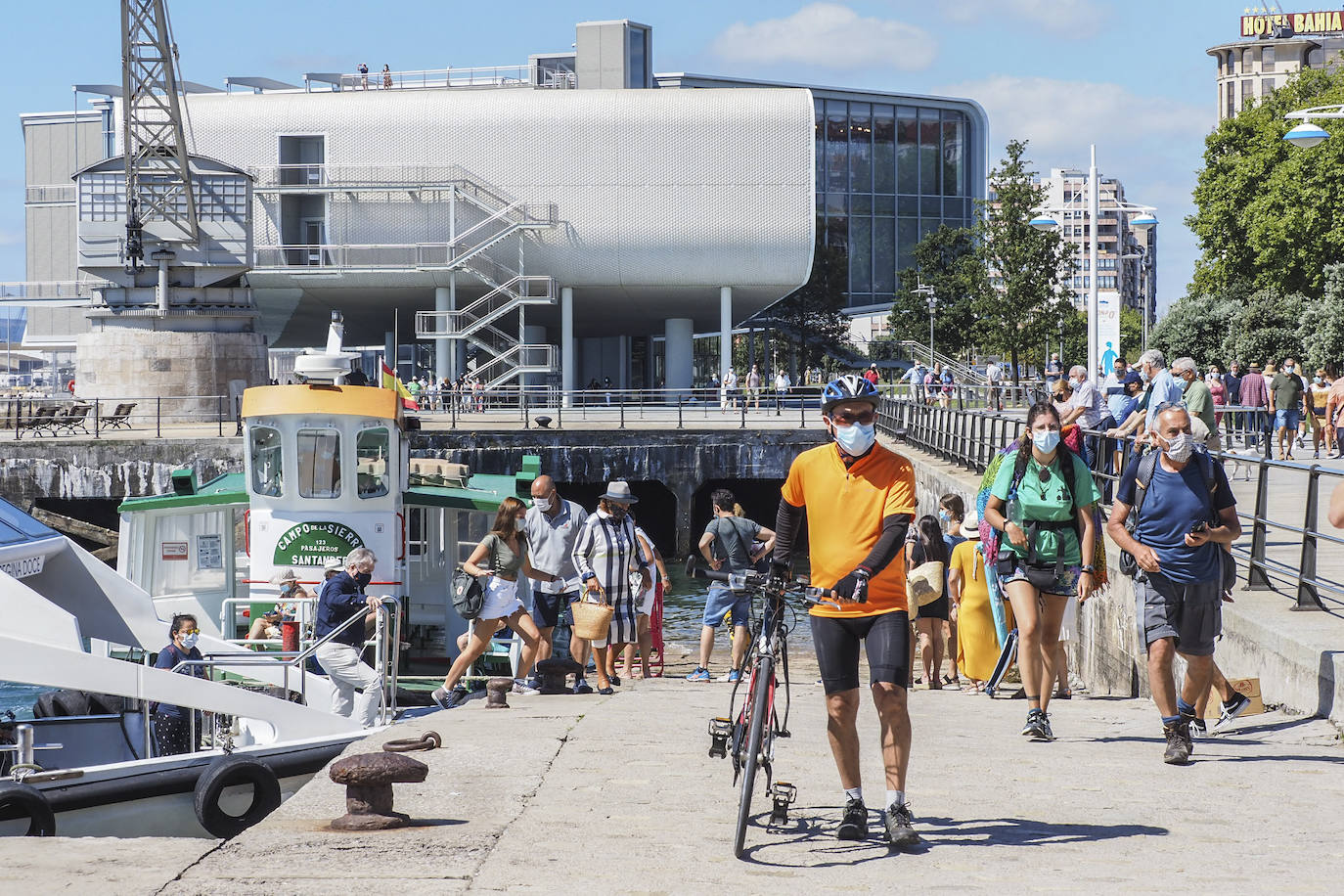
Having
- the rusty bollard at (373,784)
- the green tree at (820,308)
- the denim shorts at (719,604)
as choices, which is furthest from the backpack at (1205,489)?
the green tree at (820,308)

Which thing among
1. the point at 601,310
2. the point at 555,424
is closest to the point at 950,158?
the point at 601,310

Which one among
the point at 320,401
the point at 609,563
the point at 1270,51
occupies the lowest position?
the point at 609,563

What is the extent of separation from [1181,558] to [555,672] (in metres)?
4.86

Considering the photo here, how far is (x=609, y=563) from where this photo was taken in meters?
11.7

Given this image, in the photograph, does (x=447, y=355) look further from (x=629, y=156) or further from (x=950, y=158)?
(x=950, y=158)

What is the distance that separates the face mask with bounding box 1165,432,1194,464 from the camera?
7762 mm

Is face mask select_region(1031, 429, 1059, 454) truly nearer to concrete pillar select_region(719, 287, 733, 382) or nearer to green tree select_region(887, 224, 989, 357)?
concrete pillar select_region(719, 287, 733, 382)

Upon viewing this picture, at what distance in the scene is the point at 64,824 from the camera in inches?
377

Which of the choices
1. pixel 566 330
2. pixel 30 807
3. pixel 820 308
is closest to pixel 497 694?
Answer: pixel 30 807

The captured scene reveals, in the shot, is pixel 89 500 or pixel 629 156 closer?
pixel 89 500

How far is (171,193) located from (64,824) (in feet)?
131

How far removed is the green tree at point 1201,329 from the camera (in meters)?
57.9

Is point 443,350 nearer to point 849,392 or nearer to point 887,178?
point 887,178

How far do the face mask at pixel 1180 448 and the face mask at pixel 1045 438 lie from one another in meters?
0.65
